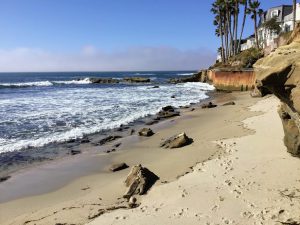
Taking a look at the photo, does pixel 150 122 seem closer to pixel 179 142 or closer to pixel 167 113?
pixel 167 113


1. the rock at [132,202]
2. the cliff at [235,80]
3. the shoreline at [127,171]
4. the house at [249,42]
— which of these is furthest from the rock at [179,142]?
the house at [249,42]

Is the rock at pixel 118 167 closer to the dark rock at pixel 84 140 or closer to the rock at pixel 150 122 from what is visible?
the dark rock at pixel 84 140

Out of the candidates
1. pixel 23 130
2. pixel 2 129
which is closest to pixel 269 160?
pixel 23 130

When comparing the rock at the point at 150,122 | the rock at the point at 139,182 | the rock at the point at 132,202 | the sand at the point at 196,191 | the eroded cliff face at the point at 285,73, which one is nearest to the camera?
the eroded cliff face at the point at 285,73

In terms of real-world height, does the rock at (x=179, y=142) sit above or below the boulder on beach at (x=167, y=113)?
above

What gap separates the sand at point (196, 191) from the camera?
24.9 ft

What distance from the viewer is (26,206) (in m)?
9.62

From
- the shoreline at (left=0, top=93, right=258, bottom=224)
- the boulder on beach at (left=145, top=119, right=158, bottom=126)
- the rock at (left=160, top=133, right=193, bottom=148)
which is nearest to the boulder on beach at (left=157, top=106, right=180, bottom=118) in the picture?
the boulder on beach at (left=145, top=119, right=158, bottom=126)

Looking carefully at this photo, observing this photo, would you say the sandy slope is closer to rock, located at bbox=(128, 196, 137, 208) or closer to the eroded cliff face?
rock, located at bbox=(128, 196, 137, 208)

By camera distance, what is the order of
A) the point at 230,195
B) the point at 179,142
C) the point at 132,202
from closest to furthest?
1. the point at 230,195
2. the point at 132,202
3. the point at 179,142

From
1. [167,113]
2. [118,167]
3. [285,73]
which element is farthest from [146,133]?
[285,73]

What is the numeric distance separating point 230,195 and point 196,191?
2.79 ft

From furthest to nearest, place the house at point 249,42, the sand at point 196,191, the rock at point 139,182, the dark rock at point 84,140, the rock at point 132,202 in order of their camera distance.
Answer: the house at point 249,42 → the dark rock at point 84,140 → the rock at point 139,182 → the rock at point 132,202 → the sand at point 196,191

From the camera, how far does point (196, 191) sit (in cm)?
877
